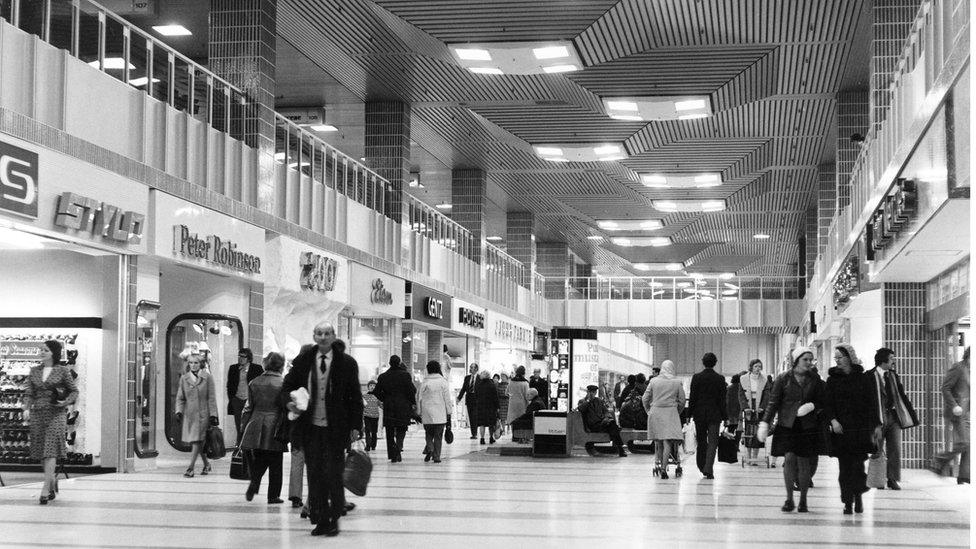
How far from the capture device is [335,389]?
8430mm

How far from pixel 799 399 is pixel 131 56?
8.55 meters

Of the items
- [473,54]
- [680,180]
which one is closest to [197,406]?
[473,54]

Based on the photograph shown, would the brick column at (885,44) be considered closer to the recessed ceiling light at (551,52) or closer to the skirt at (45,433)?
the recessed ceiling light at (551,52)

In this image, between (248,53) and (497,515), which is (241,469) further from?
(248,53)

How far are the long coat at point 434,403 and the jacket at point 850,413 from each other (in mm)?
7558

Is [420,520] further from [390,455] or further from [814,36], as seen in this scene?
[814,36]

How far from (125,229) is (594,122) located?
43.9 ft

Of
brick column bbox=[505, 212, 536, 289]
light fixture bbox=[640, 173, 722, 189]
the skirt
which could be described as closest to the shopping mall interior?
the skirt

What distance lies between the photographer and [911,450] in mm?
16594

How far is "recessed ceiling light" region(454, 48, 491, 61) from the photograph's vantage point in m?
18.7

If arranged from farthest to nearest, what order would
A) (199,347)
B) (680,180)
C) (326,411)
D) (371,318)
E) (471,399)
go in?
(680,180), (371,318), (471,399), (199,347), (326,411)

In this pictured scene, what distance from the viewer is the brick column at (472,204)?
31984 mm

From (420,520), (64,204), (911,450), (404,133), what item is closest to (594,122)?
(404,133)

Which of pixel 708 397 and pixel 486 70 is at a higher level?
pixel 486 70
